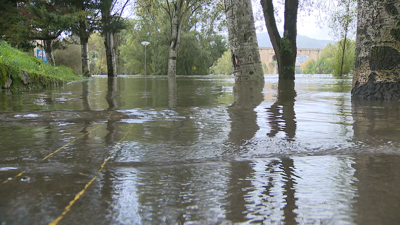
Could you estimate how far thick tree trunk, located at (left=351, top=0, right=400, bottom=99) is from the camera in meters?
4.56

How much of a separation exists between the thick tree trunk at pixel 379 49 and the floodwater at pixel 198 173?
7.67 feet

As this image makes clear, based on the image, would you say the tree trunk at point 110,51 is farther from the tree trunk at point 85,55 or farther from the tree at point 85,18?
the tree at point 85,18

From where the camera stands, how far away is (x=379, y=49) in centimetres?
467

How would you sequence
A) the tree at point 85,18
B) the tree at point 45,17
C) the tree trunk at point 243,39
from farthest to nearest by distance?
1. the tree at point 85,18
2. the tree at point 45,17
3. the tree trunk at point 243,39

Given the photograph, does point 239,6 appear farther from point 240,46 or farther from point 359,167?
point 359,167

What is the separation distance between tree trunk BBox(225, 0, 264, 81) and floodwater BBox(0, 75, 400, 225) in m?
7.22

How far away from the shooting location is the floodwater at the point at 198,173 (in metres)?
0.99

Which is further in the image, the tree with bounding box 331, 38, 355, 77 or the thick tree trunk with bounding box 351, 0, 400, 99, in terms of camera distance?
the tree with bounding box 331, 38, 355, 77

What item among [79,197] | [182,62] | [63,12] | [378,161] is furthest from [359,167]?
[182,62]

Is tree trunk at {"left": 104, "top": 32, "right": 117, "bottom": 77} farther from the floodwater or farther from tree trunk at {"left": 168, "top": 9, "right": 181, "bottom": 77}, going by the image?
the floodwater

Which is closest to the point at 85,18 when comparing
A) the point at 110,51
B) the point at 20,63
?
the point at 110,51

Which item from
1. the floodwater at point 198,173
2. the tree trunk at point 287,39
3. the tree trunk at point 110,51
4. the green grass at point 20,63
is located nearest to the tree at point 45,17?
the green grass at point 20,63

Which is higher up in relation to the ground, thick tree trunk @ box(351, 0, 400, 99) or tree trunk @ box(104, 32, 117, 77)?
tree trunk @ box(104, 32, 117, 77)

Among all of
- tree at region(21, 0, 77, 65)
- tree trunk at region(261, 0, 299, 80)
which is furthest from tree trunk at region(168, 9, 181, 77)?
tree trunk at region(261, 0, 299, 80)
